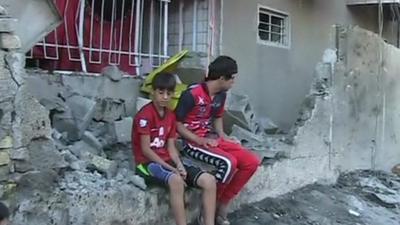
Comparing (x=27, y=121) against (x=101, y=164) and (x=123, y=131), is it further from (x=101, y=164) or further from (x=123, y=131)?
(x=123, y=131)

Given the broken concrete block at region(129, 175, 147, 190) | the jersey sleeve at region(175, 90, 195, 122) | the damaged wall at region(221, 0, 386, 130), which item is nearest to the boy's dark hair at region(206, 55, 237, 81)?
the jersey sleeve at region(175, 90, 195, 122)

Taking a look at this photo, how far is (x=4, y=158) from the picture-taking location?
13.7ft

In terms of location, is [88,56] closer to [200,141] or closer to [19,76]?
[200,141]

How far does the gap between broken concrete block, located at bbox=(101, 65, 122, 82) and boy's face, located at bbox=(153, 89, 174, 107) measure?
1.74 meters

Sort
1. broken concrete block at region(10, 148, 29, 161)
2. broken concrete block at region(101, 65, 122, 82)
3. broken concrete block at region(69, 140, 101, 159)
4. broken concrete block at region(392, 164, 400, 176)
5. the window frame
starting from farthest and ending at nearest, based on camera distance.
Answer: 1. broken concrete block at region(392, 164, 400, 176)
2. the window frame
3. broken concrete block at region(101, 65, 122, 82)
4. broken concrete block at region(69, 140, 101, 159)
5. broken concrete block at region(10, 148, 29, 161)

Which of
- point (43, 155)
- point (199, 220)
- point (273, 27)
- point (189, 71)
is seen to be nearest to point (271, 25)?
point (273, 27)

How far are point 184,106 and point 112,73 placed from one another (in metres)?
1.51

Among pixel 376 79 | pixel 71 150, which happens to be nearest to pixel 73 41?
pixel 71 150

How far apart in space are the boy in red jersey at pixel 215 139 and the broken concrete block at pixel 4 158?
5.35 ft

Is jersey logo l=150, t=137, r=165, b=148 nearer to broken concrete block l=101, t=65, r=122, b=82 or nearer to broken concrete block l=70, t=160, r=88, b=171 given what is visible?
broken concrete block l=70, t=160, r=88, b=171

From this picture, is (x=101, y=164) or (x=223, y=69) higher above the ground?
(x=223, y=69)

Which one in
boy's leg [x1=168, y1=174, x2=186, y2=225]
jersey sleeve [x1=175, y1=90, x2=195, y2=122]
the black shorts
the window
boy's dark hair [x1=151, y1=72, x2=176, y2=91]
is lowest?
boy's leg [x1=168, y1=174, x2=186, y2=225]

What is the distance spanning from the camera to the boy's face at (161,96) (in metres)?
5.05

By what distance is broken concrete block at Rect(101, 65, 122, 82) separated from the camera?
6773 mm
